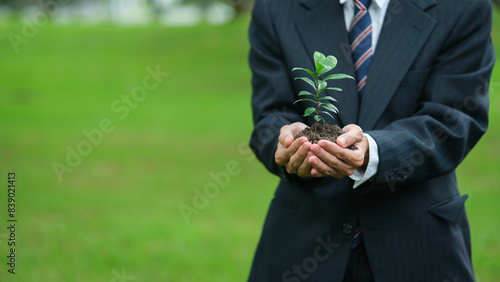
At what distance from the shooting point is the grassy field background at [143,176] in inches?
252

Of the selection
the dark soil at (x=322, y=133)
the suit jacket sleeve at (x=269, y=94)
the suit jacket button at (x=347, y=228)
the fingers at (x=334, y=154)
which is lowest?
the suit jacket button at (x=347, y=228)

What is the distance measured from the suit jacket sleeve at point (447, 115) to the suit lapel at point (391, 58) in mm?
88

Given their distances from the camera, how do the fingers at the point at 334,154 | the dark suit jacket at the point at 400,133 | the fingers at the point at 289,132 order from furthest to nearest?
the dark suit jacket at the point at 400,133
the fingers at the point at 289,132
the fingers at the point at 334,154

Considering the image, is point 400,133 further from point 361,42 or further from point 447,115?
point 361,42

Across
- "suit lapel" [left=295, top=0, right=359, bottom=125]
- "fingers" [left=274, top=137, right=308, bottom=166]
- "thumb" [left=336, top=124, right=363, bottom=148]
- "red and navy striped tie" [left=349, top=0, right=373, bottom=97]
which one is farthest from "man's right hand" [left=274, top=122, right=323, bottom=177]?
"red and navy striped tie" [left=349, top=0, right=373, bottom=97]

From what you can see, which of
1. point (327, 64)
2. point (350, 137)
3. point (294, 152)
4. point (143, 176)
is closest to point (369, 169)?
point (350, 137)

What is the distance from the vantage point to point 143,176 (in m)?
9.60

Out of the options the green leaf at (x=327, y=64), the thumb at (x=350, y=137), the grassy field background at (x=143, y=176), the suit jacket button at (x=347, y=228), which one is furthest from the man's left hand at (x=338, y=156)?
the grassy field background at (x=143, y=176)

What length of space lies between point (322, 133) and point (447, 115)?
52 cm

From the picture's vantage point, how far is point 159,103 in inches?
604

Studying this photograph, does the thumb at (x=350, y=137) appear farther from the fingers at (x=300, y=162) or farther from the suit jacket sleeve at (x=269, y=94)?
the suit jacket sleeve at (x=269, y=94)

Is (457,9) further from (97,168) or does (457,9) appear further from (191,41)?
(191,41)

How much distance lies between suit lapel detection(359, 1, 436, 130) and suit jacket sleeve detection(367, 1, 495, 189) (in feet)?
0.29

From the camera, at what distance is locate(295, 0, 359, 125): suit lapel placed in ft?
8.95
